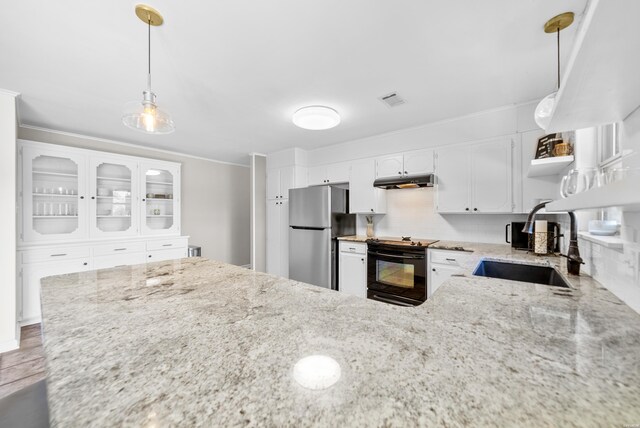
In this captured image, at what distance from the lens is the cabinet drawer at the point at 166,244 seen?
3.88 metres

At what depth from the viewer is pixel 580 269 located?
1505mm

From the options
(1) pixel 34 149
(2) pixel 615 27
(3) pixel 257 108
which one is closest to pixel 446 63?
(2) pixel 615 27

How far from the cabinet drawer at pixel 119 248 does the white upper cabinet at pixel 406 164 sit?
3557 mm

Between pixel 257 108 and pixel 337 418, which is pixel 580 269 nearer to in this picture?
pixel 337 418

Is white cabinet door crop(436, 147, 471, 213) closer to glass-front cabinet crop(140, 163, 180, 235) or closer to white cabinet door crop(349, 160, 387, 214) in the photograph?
white cabinet door crop(349, 160, 387, 214)

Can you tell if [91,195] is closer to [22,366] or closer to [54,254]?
[54,254]

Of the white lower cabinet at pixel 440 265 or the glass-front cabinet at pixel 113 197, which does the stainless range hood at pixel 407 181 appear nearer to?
the white lower cabinet at pixel 440 265

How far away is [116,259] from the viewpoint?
3.52 meters

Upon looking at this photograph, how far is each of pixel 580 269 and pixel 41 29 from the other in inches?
138

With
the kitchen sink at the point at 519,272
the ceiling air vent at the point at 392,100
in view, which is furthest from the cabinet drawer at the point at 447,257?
the ceiling air vent at the point at 392,100

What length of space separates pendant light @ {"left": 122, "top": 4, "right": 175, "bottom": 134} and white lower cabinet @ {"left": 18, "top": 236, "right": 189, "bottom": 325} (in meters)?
2.60

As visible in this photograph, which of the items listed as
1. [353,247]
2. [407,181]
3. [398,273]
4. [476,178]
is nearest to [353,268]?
[353,247]

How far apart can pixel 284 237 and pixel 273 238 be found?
25 cm

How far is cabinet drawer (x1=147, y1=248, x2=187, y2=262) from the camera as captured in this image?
3.87 m
